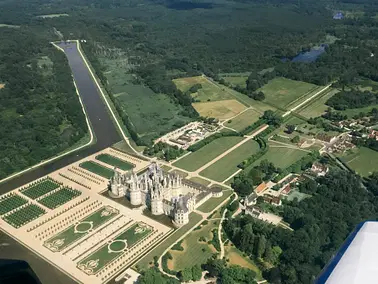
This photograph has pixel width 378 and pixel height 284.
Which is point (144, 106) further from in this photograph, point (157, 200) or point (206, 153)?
point (157, 200)

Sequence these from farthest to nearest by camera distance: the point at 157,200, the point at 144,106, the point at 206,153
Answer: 1. the point at 144,106
2. the point at 206,153
3. the point at 157,200

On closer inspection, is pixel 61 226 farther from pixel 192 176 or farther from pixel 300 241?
pixel 300 241

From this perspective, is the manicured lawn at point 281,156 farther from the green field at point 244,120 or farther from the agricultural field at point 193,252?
the agricultural field at point 193,252

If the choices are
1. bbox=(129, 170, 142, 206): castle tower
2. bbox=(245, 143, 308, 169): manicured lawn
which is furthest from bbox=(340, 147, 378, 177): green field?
bbox=(129, 170, 142, 206): castle tower

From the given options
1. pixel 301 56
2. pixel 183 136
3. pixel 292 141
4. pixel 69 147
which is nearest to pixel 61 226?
pixel 69 147

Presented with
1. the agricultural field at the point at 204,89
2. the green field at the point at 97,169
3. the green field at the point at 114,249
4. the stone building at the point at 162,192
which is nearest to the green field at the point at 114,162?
the green field at the point at 97,169

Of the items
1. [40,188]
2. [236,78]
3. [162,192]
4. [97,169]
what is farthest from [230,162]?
[236,78]

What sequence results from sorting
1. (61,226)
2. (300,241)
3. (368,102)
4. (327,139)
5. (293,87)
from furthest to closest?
(293,87) → (368,102) → (327,139) → (61,226) → (300,241)
